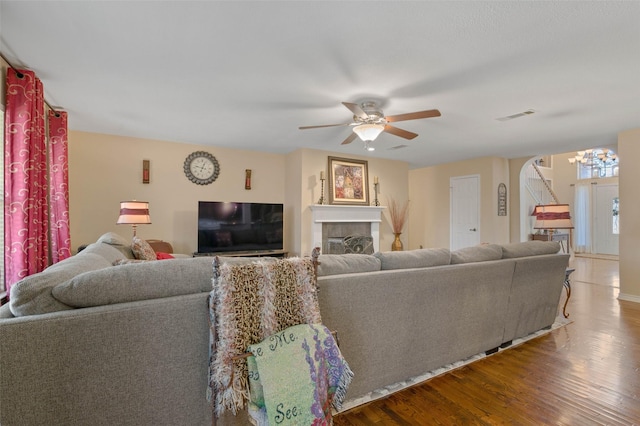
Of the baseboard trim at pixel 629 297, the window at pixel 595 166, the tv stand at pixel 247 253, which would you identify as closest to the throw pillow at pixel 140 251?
the tv stand at pixel 247 253

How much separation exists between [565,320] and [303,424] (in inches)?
136

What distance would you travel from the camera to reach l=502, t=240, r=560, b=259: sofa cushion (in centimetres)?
269

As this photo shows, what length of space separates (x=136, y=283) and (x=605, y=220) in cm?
1151

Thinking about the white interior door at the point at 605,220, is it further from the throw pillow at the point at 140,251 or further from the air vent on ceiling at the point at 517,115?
the throw pillow at the point at 140,251

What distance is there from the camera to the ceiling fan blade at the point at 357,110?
2.68 m

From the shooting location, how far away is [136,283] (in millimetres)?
1313

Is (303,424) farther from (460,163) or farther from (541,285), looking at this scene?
(460,163)

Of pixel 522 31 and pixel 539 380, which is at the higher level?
pixel 522 31

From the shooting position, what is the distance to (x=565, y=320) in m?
3.36

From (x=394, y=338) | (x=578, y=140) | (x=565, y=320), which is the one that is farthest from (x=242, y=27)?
(x=578, y=140)

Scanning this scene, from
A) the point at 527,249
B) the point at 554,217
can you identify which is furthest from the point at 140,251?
the point at 554,217

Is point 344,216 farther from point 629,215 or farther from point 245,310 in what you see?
point 245,310

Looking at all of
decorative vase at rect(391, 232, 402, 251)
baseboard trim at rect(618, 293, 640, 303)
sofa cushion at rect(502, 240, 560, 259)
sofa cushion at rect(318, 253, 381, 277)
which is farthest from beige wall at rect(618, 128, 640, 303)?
sofa cushion at rect(318, 253, 381, 277)

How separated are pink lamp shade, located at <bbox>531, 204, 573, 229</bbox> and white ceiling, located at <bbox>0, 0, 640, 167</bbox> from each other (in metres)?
1.08
